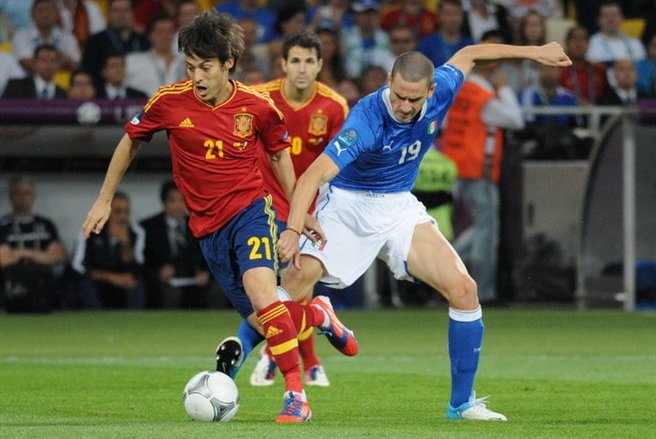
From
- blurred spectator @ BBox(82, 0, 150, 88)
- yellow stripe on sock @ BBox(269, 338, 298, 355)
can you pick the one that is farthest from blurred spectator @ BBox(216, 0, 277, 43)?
yellow stripe on sock @ BBox(269, 338, 298, 355)

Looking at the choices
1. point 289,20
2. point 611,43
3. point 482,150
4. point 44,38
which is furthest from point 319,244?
point 611,43

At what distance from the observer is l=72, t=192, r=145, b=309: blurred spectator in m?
16.8

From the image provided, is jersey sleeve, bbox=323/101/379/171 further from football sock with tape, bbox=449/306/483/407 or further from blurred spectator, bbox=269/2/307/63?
blurred spectator, bbox=269/2/307/63

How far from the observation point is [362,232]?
8844 millimetres

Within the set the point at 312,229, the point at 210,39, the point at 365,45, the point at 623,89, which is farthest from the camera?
the point at 365,45

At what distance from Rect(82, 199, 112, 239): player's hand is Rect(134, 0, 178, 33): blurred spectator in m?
11.1

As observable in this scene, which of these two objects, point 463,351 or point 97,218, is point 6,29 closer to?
point 97,218

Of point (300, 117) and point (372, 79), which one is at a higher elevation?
point (300, 117)

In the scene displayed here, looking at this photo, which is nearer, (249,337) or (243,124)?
(243,124)

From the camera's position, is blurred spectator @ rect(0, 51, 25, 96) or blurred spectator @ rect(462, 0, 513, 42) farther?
blurred spectator @ rect(462, 0, 513, 42)

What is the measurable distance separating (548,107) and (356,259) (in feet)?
30.7

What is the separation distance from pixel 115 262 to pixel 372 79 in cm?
338

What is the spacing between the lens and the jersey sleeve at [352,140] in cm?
818

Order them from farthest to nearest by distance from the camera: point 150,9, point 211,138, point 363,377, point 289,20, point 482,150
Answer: point 150,9 → point 289,20 → point 482,150 → point 363,377 → point 211,138
